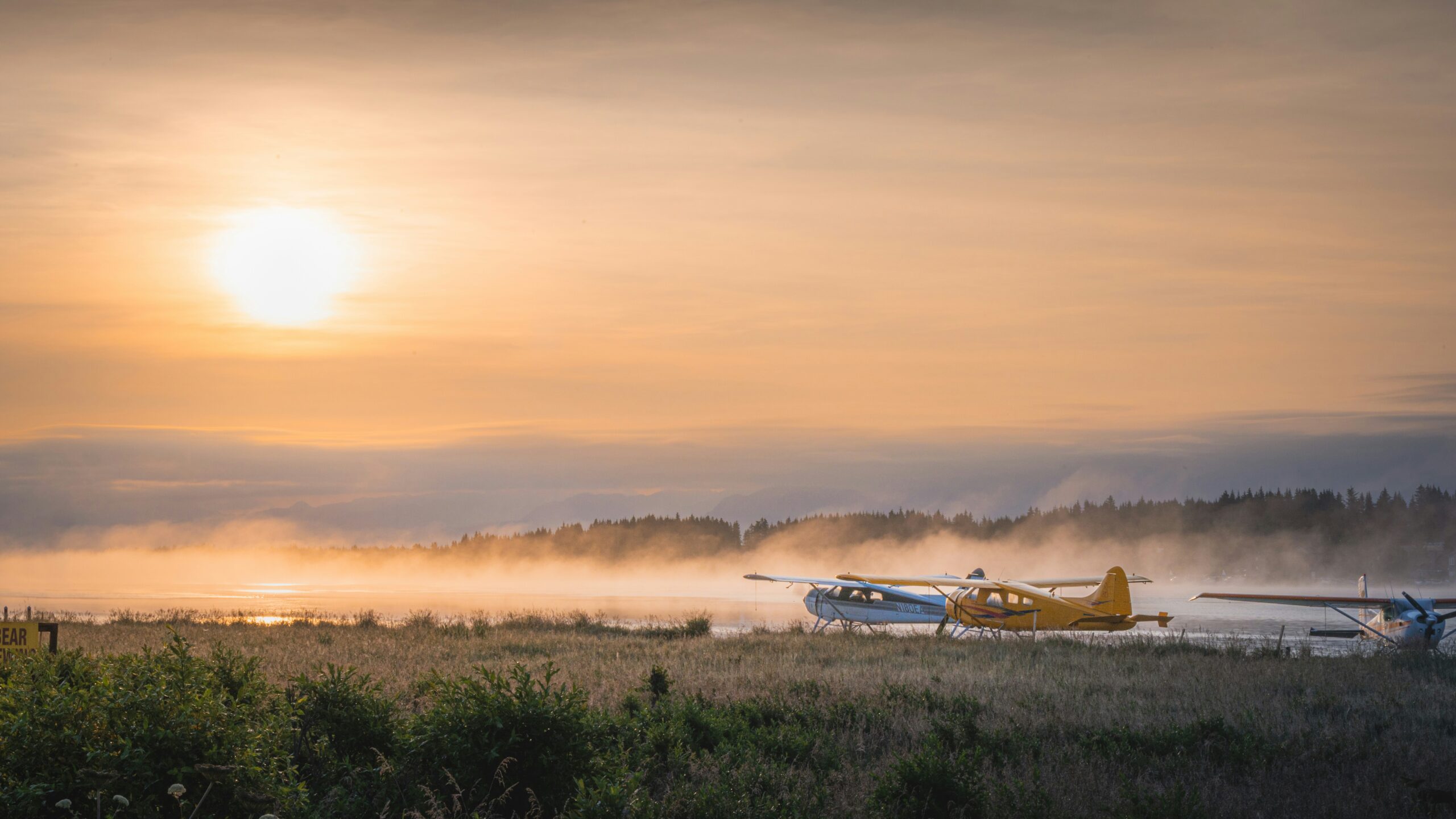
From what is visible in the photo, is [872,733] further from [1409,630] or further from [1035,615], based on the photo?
[1409,630]

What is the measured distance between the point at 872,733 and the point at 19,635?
37.7ft

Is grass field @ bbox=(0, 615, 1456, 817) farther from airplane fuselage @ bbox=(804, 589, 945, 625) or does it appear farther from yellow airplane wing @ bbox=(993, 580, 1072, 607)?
airplane fuselage @ bbox=(804, 589, 945, 625)

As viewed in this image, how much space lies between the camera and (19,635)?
1466cm

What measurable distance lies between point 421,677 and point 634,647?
9.09 meters

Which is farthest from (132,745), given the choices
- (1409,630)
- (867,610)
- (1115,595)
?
(1409,630)

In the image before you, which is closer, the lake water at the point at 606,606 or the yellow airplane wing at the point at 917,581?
the yellow airplane wing at the point at 917,581

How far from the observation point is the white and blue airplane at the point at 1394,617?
3006 cm

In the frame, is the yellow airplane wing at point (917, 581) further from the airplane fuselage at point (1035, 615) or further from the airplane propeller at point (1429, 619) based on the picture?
the airplane propeller at point (1429, 619)

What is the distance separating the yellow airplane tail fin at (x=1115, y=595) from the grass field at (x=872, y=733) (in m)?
7.66

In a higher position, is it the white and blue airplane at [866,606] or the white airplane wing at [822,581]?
the white airplane wing at [822,581]

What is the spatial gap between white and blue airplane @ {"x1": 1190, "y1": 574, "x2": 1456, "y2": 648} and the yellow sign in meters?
25.7

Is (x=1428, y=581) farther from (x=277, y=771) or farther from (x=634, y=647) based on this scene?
(x=277, y=771)

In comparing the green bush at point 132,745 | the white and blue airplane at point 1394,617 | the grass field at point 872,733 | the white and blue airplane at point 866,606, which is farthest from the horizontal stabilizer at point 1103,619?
the green bush at point 132,745

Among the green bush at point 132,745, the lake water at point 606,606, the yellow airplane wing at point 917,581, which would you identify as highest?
the green bush at point 132,745
